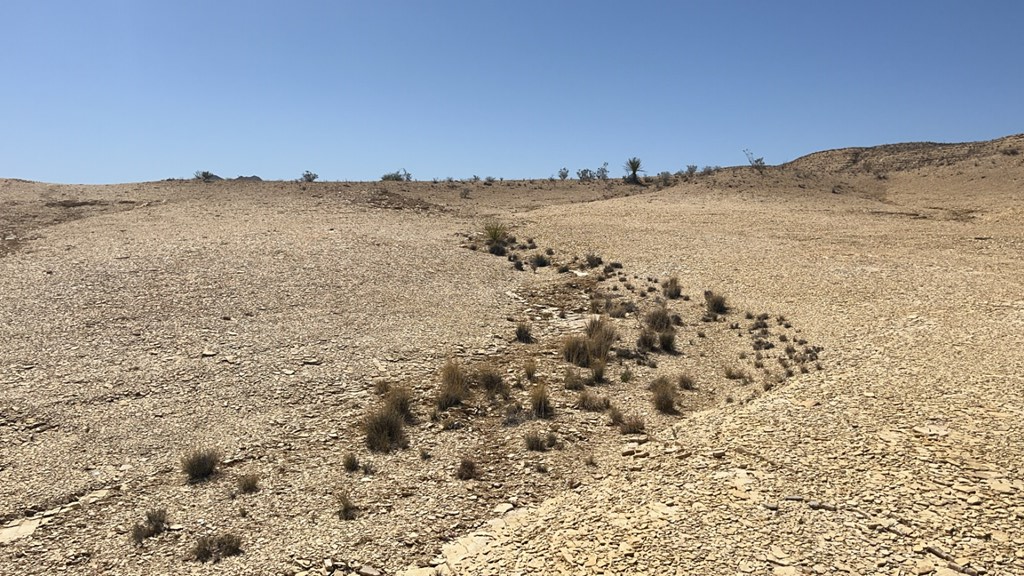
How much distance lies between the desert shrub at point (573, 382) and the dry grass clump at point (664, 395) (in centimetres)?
119

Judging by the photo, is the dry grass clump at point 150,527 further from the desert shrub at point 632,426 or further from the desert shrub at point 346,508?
the desert shrub at point 632,426

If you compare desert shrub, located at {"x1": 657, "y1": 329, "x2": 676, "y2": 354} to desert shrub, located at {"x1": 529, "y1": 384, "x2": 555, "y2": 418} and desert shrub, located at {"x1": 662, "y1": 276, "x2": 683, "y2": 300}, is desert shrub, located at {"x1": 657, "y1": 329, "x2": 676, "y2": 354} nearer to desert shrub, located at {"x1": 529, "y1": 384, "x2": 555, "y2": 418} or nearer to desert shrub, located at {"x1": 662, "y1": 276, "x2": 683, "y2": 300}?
desert shrub, located at {"x1": 662, "y1": 276, "x2": 683, "y2": 300}

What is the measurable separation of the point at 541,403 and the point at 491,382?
4.28 feet

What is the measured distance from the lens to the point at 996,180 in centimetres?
3709

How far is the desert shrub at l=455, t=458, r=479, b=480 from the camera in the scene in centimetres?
831

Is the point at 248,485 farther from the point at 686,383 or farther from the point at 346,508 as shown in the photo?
the point at 686,383

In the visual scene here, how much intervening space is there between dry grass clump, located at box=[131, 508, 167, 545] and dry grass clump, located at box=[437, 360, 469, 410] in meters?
4.16

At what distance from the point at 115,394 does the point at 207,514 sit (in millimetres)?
4241

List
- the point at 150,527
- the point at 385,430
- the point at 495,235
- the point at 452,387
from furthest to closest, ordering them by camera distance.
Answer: the point at 495,235, the point at 452,387, the point at 385,430, the point at 150,527

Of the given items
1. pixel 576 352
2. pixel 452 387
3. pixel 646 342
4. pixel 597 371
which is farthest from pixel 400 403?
pixel 646 342

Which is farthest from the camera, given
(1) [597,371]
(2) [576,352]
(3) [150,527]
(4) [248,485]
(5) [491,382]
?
(2) [576,352]

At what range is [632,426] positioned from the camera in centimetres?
944

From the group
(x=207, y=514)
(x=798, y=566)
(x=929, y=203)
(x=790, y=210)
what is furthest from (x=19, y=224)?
(x=929, y=203)

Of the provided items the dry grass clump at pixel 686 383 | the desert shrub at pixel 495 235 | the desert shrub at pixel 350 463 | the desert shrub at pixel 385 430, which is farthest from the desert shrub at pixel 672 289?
the desert shrub at pixel 350 463
